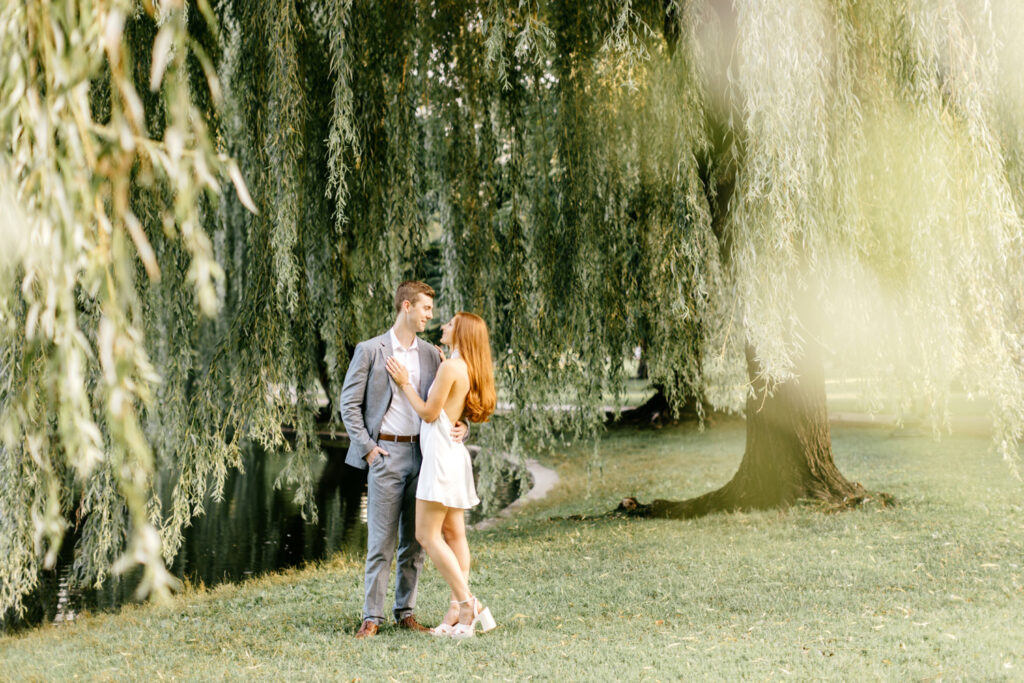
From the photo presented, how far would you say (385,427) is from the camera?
469 centimetres

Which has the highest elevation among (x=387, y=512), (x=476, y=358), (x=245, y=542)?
(x=476, y=358)

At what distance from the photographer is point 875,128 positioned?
5168 mm

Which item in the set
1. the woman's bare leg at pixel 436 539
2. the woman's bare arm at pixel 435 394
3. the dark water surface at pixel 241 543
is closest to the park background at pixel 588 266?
the woman's bare leg at pixel 436 539

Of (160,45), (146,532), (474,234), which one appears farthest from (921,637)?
(160,45)

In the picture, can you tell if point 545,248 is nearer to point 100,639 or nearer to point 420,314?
point 420,314

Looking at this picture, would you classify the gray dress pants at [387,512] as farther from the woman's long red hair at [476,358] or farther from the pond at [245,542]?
the pond at [245,542]

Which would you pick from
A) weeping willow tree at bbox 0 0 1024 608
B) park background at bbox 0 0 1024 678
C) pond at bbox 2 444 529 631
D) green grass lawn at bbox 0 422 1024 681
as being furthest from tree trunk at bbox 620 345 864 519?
pond at bbox 2 444 529 631

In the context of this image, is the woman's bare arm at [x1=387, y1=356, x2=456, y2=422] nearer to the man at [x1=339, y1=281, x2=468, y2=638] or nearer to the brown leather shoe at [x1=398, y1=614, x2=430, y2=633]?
the man at [x1=339, y1=281, x2=468, y2=638]

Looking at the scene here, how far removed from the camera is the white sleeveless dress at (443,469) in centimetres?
448

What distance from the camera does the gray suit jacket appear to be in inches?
181

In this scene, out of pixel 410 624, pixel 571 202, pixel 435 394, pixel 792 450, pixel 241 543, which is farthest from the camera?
pixel 241 543

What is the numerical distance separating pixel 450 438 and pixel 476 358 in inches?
16.9

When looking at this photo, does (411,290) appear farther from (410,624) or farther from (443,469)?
(410,624)

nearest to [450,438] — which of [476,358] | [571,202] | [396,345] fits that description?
[476,358]
